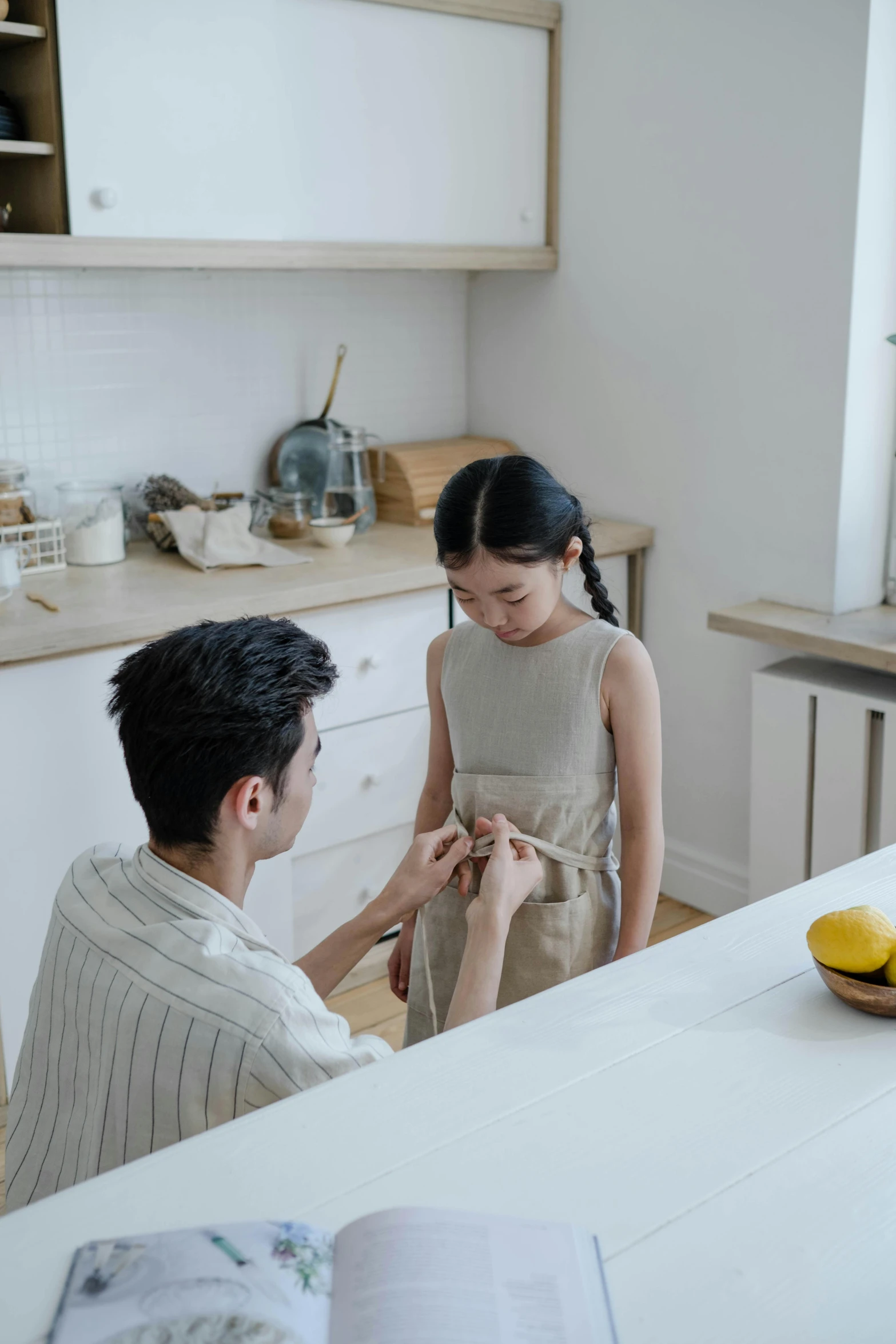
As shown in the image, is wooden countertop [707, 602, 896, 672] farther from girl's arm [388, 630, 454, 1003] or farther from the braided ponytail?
girl's arm [388, 630, 454, 1003]

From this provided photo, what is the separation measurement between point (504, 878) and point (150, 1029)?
0.44 metres

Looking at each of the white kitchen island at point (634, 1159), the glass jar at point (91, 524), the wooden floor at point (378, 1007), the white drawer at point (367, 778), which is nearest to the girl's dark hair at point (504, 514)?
the white kitchen island at point (634, 1159)

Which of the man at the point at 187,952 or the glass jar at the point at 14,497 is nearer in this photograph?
the man at the point at 187,952

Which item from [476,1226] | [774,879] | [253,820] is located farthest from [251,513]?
[476,1226]

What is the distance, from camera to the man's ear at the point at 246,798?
3.71 feet

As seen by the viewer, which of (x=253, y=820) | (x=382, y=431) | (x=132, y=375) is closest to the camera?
(x=253, y=820)

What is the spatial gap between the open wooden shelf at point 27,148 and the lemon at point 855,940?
1.85 m

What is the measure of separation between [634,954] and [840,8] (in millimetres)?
1916

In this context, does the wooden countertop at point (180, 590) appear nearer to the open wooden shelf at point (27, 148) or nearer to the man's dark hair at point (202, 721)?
the open wooden shelf at point (27, 148)

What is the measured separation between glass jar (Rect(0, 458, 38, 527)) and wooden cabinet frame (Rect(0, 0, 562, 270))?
42cm

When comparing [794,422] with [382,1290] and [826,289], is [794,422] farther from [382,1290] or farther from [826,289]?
[382,1290]

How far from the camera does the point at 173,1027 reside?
1.00m

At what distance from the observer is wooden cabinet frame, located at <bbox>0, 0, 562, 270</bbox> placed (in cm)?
219

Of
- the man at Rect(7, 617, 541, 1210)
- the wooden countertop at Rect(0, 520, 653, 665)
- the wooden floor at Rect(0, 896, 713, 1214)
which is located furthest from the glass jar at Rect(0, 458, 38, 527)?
the man at Rect(7, 617, 541, 1210)
